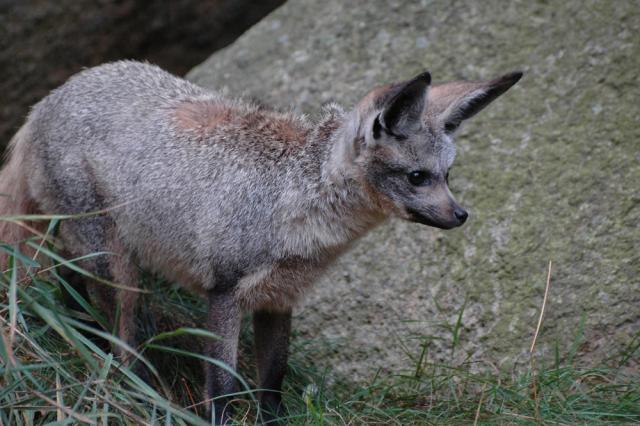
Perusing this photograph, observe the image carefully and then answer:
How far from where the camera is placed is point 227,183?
495cm

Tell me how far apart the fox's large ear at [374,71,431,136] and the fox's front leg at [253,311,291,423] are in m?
1.30

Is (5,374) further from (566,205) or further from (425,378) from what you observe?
(566,205)

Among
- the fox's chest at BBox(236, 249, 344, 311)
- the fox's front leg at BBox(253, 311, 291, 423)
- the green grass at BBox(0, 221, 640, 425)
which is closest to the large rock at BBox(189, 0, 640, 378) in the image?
the green grass at BBox(0, 221, 640, 425)

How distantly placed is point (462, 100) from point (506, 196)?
1260 millimetres

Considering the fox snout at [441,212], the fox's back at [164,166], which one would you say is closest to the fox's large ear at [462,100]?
the fox snout at [441,212]

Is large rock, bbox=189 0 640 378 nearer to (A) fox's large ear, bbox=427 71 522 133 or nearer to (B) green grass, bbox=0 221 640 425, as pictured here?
(B) green grass, bbox=0 221 640 425

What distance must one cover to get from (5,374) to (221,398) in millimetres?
1404

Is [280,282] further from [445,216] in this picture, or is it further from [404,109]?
[404,109]

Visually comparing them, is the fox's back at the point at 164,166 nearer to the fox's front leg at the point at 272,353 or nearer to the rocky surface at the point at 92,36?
the fox's front leg at the point at 272,353

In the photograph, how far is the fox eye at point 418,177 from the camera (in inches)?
181

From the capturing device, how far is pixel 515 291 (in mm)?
5535

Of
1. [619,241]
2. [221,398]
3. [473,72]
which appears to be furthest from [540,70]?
[221,398]

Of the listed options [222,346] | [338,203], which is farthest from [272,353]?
[338,203]

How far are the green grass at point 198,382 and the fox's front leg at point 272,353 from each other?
118 mm
